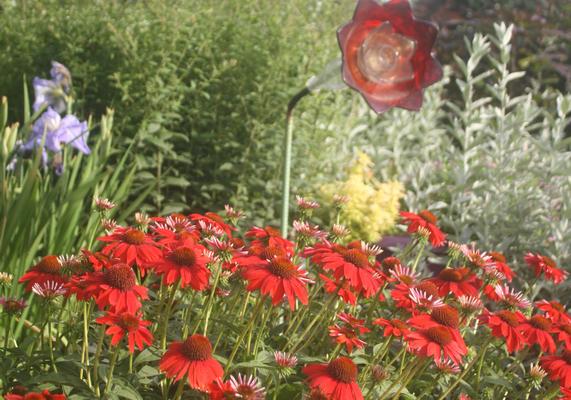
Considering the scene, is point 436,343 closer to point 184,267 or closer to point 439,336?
point 439,336

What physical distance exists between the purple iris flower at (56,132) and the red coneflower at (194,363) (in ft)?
5.71

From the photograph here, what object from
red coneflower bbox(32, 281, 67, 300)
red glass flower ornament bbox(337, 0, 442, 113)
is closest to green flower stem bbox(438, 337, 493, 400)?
red coneflower bbox(32, 281, 67, 300)

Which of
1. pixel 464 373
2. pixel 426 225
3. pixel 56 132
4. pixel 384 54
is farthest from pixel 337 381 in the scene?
pixel 56 132

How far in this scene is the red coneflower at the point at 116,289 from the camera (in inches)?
51.6

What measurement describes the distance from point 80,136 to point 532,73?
16.7 ft

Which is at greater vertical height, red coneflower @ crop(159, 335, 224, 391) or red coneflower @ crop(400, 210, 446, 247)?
red coneflower @ crop(400, 210, 446, 247)

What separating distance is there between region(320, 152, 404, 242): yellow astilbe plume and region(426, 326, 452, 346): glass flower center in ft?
7.13

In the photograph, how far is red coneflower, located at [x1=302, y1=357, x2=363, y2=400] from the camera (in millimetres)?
1277

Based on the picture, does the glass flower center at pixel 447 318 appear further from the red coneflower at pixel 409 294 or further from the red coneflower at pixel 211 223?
the red coneflower at pixel 211 223

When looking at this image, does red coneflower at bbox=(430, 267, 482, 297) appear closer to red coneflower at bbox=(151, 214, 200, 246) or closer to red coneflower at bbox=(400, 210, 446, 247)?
red coneflower at bbox=(400, 210, 446, 247)

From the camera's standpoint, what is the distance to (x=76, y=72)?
11.9ft

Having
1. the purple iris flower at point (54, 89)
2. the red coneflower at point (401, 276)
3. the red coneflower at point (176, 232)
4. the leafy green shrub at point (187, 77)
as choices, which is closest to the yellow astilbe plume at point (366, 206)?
the leafy green shrub at point (187, 77)

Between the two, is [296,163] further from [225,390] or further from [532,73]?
[532,73]

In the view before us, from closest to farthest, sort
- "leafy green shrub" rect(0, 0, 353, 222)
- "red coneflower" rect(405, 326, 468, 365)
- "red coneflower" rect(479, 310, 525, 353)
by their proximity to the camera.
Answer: "red coneflower" rect(405, 326, 468, 365)
"red coneflower" rect(479, 310, 525, 353)
"leafy green shrub" rect(0, 0, 353, 222)
